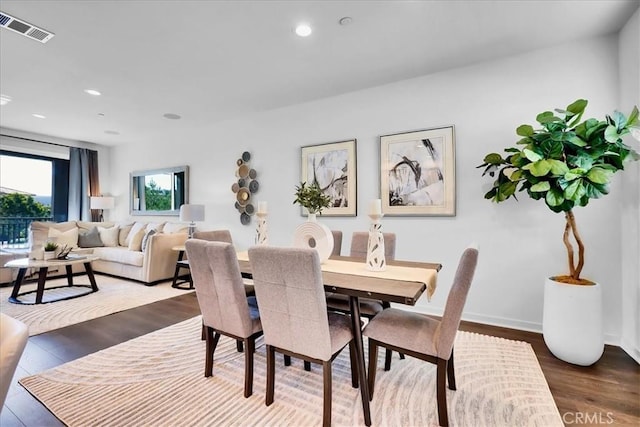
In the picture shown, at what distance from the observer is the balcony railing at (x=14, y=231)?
5547 millimetres

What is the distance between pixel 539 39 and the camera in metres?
2.61

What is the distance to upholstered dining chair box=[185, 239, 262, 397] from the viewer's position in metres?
1.76

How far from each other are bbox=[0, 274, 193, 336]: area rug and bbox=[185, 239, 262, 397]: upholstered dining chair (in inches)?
82.8

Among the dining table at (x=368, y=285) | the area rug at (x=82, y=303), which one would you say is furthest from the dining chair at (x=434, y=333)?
the area rug at (x=82, y=303)

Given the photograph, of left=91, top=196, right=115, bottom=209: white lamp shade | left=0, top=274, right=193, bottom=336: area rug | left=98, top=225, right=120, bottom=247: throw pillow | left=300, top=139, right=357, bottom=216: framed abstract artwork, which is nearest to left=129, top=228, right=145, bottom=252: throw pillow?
left=0, top=274, right=193, bottom=336: area rug

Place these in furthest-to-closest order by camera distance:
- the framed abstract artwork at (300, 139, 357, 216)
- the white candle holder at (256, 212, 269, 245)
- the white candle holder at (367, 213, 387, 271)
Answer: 1. the framed abstract artwork at (300, 139, 357, 216)
2. the white candle holder at (256, 212, 269, 245)
3. the white candle holder at (367, 213, 387, 271)

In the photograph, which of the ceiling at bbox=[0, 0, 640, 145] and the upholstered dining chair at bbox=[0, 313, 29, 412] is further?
the ceiling at bbox=[0, 0, 640, 145]

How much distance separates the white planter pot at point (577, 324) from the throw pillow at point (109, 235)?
6450mm

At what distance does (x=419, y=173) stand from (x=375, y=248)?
1606 millimetres

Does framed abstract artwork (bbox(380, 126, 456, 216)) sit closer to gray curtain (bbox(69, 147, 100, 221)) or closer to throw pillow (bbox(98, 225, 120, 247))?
throw pillow (bbox(98, 225, 120, 247))

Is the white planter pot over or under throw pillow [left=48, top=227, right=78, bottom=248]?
under

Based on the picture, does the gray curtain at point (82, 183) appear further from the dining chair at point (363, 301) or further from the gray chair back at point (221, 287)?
the dining chair at point (363, 301)

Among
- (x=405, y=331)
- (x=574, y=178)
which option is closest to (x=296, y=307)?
(x=405, y=331)

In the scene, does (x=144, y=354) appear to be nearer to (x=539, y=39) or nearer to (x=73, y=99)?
(x=73, y=99)
